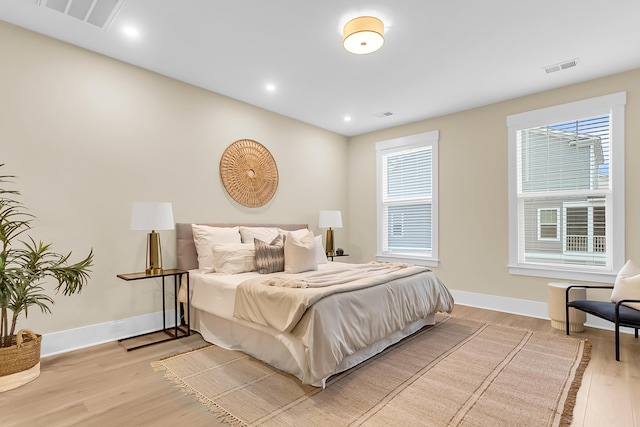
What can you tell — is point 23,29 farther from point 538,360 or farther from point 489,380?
point 538,360

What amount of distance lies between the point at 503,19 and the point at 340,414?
3.18 meters

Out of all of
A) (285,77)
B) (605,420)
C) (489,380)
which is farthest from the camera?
(285,77)

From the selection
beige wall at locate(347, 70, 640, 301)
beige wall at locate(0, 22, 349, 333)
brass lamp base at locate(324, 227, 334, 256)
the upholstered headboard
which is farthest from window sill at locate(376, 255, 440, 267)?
the upholstered headboard

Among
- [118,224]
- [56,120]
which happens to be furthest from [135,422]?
[56,120]

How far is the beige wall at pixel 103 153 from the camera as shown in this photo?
2.79 m

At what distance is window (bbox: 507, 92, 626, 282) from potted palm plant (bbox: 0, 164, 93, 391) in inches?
194

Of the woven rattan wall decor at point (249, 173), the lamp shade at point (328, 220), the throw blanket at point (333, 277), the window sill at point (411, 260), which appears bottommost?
the window sill at point (411, 260)

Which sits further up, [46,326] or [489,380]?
[46,326]

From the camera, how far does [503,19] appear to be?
2.62 metres

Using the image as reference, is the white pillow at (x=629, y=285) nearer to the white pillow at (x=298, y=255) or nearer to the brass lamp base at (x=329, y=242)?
the white pillow at (x=298, y=255)

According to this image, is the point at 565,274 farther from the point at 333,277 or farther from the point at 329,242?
the point at 329,242

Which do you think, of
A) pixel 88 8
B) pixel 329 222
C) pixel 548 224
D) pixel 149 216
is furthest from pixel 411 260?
pixel 88 8

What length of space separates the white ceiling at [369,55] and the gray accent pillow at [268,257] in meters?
1.92

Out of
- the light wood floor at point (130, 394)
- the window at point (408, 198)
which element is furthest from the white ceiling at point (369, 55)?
the light wood floor at point (130, 394)
